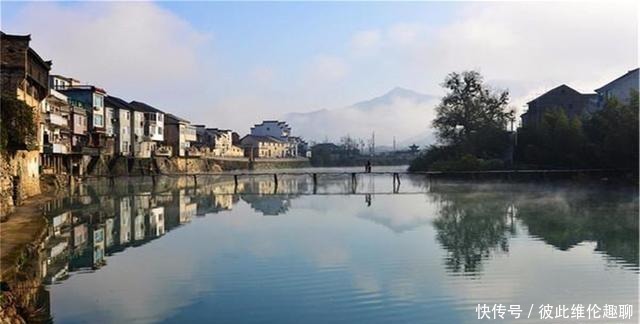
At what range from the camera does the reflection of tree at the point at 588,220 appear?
14523 millimetres

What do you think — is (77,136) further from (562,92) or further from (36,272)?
(562,92)

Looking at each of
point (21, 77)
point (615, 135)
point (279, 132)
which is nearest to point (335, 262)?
point (21, 77)

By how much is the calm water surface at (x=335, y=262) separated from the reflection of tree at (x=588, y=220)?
0.22ft

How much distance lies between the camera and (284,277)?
10.8m

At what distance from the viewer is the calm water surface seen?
8.83 m

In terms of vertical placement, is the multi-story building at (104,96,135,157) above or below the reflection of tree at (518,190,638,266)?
above

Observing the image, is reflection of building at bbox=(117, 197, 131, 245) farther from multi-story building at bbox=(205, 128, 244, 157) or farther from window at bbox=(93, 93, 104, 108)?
multi-story building at bbox=(205, 128, 244, 157)

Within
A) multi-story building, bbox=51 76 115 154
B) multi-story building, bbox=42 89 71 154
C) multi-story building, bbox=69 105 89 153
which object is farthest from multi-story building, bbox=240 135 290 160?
multi-story building, bbox=42 89 71 154

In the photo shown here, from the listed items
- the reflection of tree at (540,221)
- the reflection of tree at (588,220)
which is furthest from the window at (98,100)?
the reflection of tree at (588,220)

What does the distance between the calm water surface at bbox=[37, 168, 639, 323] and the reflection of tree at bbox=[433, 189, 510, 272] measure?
0.07 metres

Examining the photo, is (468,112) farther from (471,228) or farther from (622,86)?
(471,228)

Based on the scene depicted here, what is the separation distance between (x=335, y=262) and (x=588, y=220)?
35.8 feet

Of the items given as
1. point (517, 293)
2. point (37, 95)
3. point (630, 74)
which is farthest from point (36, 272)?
point (630, 74)

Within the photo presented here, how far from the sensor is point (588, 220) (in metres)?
19.0
